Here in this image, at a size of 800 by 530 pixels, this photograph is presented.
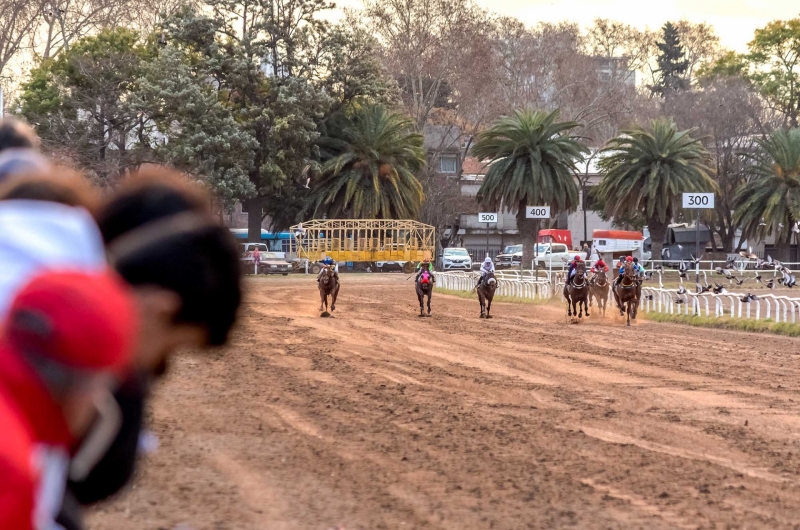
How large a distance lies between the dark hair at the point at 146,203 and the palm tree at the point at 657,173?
5177 cm

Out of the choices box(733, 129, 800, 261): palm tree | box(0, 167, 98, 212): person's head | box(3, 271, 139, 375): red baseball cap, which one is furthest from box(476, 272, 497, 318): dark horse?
box(733, 129, 800, 261): palm tree

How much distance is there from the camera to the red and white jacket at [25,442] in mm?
1424

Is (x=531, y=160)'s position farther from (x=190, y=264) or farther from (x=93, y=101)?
(x=190, y=264)

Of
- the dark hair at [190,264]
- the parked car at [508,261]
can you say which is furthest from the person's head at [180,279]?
the parked car at [508,261]

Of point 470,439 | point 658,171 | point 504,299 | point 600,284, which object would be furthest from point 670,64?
point 470,439

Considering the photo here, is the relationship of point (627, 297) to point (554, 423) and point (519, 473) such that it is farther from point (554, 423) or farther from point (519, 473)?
point (519, 473)

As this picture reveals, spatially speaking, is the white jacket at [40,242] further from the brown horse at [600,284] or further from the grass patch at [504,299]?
the grass patch at [504,299]

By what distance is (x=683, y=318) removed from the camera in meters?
27.9

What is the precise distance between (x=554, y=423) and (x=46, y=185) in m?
9.37

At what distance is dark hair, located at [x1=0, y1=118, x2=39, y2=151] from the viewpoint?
8.95ft

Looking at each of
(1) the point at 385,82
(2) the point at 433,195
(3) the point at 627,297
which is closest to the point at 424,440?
(3) the point at 627,297

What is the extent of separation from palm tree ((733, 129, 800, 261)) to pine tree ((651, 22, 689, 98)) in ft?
126

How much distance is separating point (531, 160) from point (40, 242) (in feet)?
173

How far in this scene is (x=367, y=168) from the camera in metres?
64.9
